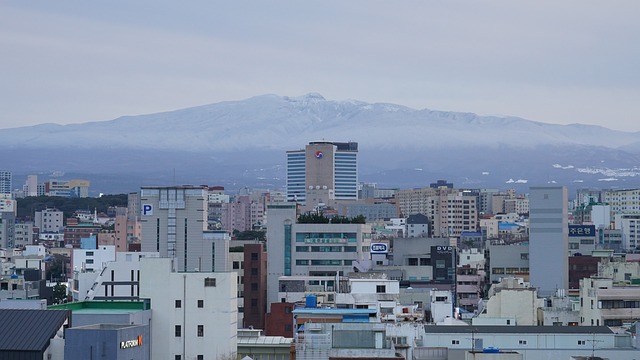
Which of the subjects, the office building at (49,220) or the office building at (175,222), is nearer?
the office building at (175,222)

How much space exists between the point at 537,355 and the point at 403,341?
12.5ft

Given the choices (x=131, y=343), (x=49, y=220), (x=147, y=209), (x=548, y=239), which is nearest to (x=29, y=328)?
(x=131, y=343)

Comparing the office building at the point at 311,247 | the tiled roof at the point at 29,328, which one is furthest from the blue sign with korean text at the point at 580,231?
the tiled roof at the point at 29,328

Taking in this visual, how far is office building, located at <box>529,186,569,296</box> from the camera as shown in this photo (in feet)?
278

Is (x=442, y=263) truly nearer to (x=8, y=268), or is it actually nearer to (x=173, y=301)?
(x=8, y=268)

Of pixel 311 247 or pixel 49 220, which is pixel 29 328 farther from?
pixel 49 220

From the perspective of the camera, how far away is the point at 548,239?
8681 centimetres

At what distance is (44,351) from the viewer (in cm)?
3284

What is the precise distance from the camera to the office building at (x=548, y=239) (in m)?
84.8

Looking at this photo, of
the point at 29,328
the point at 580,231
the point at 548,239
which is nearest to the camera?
the point at 29,328

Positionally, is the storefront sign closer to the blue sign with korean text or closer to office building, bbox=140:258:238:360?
office building, bbox=140:258:238:360

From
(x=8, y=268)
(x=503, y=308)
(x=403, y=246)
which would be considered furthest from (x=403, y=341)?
(x=8, y=268)

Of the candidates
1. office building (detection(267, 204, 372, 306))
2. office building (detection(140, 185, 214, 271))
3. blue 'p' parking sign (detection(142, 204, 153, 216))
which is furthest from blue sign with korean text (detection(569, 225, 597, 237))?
blue 'p' parking sign (detection(142, 204, 153, 216))

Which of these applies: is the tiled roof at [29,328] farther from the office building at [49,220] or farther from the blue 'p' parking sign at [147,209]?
the office building at [49,220]
